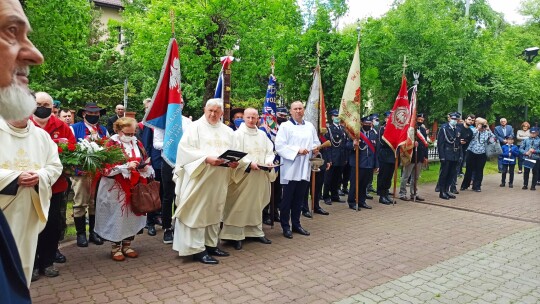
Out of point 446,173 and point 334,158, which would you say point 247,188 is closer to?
point 334,158

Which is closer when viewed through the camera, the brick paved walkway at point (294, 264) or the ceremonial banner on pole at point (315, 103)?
the brick paved walkway at point (294, 264)

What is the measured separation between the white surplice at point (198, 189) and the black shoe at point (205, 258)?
0.08 meters

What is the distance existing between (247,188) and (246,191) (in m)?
0.05

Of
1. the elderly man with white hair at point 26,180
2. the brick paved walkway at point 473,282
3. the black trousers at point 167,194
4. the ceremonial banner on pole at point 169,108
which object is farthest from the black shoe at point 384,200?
the elderly man with white hair at point 26,180

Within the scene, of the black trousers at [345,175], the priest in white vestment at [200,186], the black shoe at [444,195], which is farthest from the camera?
the black shoe at [444,195]

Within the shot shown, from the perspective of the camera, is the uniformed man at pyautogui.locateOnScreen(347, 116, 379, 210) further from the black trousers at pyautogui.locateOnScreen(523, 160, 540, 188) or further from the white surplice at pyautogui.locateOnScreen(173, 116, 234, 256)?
the black trousers at pyautogui.locateOnScreen(523, 160, 540, 188)

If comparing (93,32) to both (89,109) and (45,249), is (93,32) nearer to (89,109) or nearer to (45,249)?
(89,109)

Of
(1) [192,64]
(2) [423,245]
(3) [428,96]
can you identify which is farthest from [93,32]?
(2) [423,245]

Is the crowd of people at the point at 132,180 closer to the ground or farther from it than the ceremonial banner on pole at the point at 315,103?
closer to the ground

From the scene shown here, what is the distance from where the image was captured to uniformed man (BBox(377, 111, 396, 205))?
10062 millimetres

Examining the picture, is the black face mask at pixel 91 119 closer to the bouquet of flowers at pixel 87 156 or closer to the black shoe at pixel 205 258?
the bouquet of flowers at pixel 87 156

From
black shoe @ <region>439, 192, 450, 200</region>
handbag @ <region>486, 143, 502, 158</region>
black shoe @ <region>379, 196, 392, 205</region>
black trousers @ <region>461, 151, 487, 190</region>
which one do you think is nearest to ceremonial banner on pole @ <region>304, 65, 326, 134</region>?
black shoe @ <region>379, 196, 392, 205</region>

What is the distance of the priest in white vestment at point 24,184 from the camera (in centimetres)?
381

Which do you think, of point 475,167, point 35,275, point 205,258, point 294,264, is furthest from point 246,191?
point 475,167
